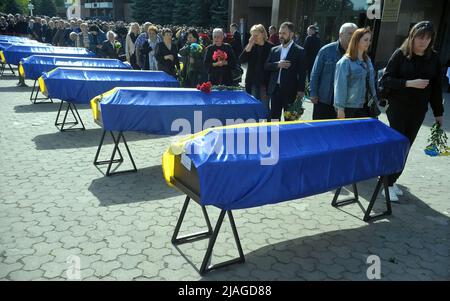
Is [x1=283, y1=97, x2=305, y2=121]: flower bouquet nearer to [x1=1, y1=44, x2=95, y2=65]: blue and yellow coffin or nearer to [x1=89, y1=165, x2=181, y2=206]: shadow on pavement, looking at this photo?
[x1=89, y1=165, x2=181, y2=206]: shadow on pavement

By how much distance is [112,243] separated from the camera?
359 centimetres

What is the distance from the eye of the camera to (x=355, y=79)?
14.6ft

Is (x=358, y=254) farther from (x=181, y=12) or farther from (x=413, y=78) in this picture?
(x=181, y=12)

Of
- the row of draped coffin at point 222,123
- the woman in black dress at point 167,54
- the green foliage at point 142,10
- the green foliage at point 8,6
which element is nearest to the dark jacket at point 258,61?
the row of draped coffin at point 222,123

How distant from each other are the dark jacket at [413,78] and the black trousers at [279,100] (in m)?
1.73

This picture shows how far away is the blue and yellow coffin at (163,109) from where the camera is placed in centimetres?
509

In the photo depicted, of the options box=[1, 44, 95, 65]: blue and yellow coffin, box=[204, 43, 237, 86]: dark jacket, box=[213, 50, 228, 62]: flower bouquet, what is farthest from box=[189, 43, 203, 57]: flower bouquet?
box=[1, 44, 95, 65]: blue and yellow coffin

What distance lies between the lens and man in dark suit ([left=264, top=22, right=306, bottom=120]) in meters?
5.80

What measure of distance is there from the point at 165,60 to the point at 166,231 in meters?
6.19

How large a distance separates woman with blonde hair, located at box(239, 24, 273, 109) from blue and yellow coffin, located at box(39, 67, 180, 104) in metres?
1.81

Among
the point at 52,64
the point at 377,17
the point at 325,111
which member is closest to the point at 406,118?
the point at 325,111

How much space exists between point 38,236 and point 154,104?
7.63 ft
